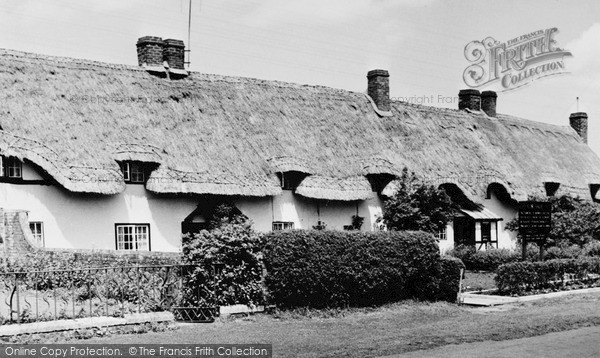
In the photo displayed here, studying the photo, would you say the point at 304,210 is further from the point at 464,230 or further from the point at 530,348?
the point at 530,348

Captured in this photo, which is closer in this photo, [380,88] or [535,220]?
[535,220]

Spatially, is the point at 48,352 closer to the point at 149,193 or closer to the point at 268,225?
the point at 149,193

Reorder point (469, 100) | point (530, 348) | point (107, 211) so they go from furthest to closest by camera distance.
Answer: point (469, 100), point (107, 211), point (530, 348)

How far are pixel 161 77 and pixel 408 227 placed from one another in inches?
437

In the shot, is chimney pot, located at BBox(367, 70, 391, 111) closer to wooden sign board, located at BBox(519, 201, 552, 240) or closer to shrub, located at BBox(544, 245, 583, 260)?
shrub, located at BBox(544, 245, 583, 260)

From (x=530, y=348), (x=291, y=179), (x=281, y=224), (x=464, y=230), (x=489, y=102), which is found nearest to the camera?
(x=530, y=348)

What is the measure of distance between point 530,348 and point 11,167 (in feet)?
53.4

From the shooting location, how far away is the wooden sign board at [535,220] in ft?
71.4

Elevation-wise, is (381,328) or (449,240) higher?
(449,240)

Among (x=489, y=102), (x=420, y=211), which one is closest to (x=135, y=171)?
(x=420, y=211)

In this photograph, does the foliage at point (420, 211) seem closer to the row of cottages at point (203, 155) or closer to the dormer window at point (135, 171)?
the row of cottages at point (203, 155)

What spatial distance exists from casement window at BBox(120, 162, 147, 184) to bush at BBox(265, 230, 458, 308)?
10.0 m

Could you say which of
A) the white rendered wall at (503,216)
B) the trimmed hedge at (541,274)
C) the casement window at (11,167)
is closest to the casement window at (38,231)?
the casement window at (11,167)

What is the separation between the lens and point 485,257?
29.1 meters
